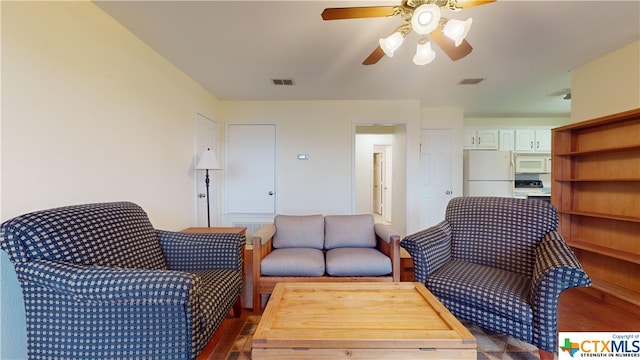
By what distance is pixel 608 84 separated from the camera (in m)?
2.62

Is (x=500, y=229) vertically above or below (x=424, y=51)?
below

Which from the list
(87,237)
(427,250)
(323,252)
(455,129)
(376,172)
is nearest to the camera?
(87,237)

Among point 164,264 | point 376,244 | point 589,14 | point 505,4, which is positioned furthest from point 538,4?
point 164,264

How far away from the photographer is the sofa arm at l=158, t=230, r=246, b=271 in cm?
184

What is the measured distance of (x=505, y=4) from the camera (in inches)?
70.7

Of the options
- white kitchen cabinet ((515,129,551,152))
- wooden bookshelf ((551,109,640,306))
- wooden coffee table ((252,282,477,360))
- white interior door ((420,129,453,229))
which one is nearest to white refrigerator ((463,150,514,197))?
white interior door ((420,129,453,229))

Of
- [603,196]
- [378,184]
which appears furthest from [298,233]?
[378,184]

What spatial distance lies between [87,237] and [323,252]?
171cm

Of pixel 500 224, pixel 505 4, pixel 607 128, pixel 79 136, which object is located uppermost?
pixel 505 4

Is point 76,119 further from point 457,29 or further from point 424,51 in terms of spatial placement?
point 457,29

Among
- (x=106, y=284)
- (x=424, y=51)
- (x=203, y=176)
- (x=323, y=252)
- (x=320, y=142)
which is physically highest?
(x=424, y=51)

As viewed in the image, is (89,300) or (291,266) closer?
(89,300)

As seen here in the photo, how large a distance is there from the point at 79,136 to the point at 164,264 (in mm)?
978

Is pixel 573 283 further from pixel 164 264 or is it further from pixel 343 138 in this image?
pixel 343 138
